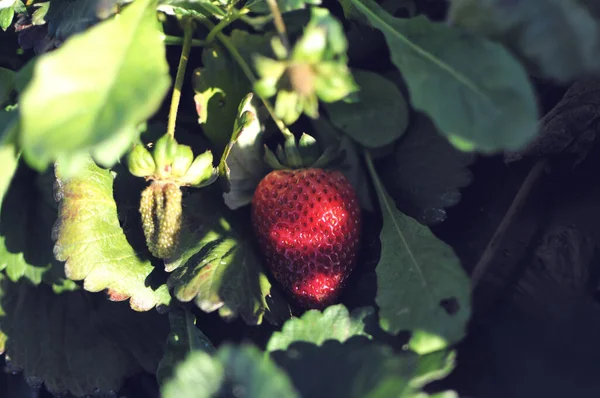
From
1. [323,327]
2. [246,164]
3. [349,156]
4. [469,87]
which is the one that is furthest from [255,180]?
[469,87]

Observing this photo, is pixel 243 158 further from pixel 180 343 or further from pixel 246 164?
pixel 180 343

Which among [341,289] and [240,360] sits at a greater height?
[240,360]

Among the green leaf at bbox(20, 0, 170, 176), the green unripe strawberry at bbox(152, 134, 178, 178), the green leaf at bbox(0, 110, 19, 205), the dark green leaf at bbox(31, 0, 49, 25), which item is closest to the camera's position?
the green leaf at bbox(20, 0, 170, 176)

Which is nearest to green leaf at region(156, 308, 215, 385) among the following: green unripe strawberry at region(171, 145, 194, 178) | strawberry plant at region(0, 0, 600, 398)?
strawberry plant at region(0, 0, 600, 398)

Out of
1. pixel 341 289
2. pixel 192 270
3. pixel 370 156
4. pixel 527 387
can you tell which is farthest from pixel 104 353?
pixel 527 387

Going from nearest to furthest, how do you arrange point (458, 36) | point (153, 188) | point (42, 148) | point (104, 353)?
point (42, 148) → point (458, 36) → point (153, 188) → point (104, 353)

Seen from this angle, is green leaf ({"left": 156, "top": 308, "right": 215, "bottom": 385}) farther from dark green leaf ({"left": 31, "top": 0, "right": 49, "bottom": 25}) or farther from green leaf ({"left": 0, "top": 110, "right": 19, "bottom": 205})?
dark green leaf ({"left": 31, "top": 0, "right": 49, "bottom": 25})

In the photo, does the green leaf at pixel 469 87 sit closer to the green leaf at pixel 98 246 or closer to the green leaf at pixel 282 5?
the green leaf at pixel 282 5

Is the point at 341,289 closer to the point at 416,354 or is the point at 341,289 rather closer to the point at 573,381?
the point at 416,354
